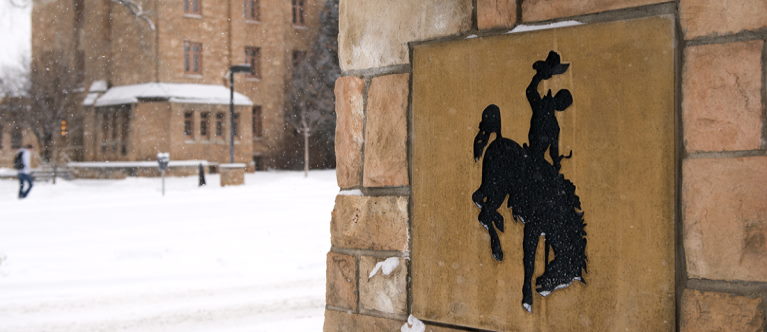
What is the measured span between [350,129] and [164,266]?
6.35 m

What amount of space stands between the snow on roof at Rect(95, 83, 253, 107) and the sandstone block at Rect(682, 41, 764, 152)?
31.9 m

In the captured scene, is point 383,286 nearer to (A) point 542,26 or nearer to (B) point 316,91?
(A) point 542,26

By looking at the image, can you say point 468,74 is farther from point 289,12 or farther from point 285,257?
point 289,12

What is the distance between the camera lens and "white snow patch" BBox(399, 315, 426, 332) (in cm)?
295

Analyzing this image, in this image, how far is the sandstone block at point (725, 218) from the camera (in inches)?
86.4

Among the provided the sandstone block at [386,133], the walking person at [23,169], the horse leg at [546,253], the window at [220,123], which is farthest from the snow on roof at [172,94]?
the horse leg at [546,253]

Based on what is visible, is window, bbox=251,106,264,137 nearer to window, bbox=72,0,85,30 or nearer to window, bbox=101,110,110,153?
window, bbox=101,110,110,153

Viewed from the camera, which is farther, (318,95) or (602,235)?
(318,95)

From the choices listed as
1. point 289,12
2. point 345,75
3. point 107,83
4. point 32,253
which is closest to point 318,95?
point 289,12

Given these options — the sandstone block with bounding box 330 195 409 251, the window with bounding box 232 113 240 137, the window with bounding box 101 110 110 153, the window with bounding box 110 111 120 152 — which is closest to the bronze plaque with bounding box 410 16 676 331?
the sandstone block with bounding box 330 195 409 251

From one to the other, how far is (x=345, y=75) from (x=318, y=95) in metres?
33.7

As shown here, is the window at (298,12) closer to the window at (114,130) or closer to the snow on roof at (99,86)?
the snow on roof at (99,86)

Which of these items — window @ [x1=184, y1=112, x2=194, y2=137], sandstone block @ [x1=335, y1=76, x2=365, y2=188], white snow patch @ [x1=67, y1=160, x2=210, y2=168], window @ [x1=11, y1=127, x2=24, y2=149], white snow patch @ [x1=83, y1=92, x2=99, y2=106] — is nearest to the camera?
sandstone block @ [x1=335, y1=76, x2=365, y2=188]

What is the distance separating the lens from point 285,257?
9.23 meters
